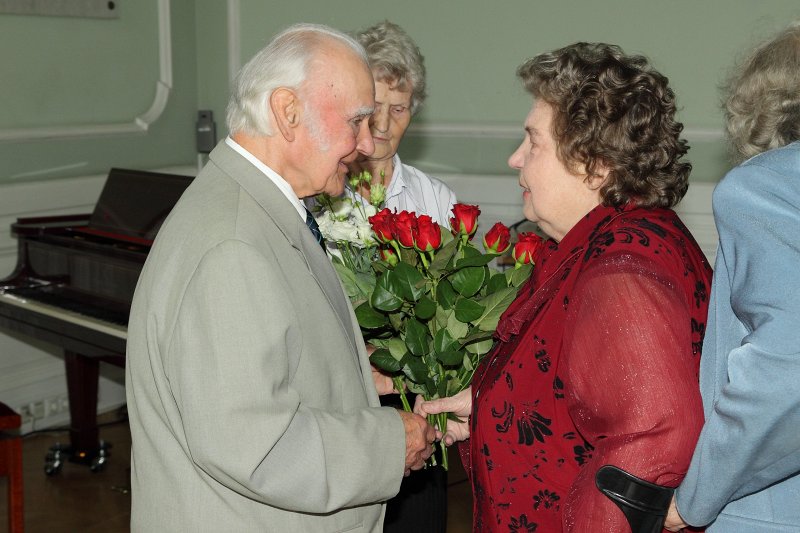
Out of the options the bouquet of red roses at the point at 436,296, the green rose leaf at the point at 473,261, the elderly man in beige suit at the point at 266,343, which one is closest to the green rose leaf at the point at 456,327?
the bouquet of red roses at the point at 436,296

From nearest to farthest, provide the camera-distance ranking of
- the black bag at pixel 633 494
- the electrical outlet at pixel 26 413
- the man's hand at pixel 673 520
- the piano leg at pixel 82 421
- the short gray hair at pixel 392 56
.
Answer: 1. the black bag at pixel 633 494
2. the man's hand at pixel 673 520
3. the short gray hair at pixel 392 56
4. the piano leg at pixel 82 421
5. the electrical outlet at pixel 26 413

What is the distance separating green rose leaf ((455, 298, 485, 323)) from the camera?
1.86 meters

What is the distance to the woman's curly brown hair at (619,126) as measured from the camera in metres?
1.66

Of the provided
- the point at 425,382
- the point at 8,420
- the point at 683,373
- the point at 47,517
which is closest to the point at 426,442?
the point at 425,382

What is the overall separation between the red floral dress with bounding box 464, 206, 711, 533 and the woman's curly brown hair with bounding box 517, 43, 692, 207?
5 centimetres

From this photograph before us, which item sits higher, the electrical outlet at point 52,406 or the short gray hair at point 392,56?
the short gray hair at point 392,56

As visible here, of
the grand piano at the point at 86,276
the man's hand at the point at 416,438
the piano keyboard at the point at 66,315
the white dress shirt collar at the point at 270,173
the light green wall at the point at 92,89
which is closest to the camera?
the white dress shirt collar at the point at 270,173

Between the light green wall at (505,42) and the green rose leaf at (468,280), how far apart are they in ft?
8.70

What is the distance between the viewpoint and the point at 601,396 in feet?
4.85

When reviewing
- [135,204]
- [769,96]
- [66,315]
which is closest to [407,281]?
[769,96]

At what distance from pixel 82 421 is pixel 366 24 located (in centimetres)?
247

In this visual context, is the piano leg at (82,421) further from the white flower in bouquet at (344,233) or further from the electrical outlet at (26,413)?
the white flower in bouquet at (344,233)

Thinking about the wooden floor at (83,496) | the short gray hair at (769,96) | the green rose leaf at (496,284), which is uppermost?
the short gray hair at (769,96)

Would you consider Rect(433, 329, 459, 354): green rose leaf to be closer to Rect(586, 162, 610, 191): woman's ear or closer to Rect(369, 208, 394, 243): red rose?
Rect(369, 208, 394, 243): red rose
